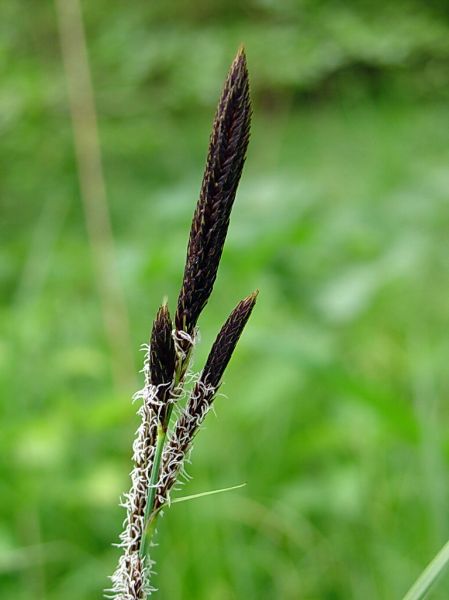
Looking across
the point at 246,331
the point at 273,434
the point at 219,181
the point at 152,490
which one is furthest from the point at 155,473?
the point at 273,434

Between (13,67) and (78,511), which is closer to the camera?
(78,511)

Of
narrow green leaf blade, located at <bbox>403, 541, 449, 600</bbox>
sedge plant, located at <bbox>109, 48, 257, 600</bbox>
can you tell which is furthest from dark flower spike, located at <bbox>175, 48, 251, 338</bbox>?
narrow green leaf blade, located at <bbox>403, 541, 449, 600</bbox>

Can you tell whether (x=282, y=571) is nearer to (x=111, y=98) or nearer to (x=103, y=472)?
(x=103, y=472)

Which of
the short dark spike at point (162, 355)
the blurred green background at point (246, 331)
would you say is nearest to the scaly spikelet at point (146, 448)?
the short dark spike at point (162, 355)

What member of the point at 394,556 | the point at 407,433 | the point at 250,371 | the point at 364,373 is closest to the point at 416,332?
the point at 364,373

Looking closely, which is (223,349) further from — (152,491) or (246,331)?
(246,331)

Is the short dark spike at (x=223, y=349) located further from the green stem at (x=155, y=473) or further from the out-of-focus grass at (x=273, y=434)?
the out-of-focus grass at (x=273, y=434)

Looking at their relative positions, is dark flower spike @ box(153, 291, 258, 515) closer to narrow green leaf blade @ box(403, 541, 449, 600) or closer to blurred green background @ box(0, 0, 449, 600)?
narrow green leaf blade @ box(403, 541, 449, 600)
